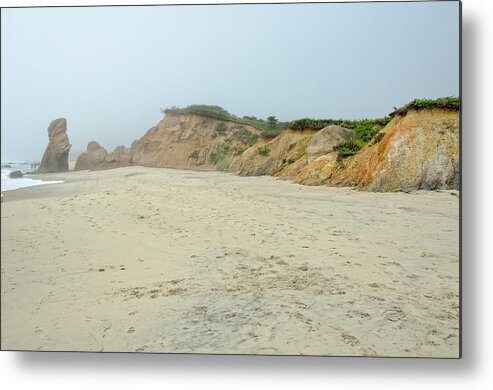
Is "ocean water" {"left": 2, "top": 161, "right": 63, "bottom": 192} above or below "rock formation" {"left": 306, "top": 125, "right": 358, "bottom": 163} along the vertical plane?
below

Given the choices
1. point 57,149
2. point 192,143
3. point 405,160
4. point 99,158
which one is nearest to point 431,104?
point 405,160

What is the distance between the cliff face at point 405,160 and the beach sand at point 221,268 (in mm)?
144

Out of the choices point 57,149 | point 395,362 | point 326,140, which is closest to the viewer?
point 395,362

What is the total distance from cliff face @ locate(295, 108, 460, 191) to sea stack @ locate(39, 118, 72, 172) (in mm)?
1434

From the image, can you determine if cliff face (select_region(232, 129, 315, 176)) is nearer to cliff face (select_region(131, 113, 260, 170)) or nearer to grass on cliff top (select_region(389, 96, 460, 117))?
cliff face (select_region(131, 113, 260, 170))

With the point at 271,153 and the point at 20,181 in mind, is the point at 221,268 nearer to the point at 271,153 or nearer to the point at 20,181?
the point at 271,153

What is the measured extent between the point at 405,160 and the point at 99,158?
77.6 inches

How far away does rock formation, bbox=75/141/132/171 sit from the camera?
7.93ft

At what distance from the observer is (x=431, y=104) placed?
2.41m

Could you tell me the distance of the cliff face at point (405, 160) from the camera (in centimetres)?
244

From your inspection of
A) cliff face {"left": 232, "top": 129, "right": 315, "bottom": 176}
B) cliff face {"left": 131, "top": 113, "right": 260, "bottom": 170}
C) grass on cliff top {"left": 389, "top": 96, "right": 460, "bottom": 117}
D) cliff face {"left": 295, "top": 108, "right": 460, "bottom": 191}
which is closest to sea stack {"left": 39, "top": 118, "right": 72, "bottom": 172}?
cliff face {"left": 131, "top": 113, "right": 260, "bottom": 170}

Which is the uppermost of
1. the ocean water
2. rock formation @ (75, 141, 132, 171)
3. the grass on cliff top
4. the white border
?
the grass on cliff top

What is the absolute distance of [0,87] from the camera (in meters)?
2.50

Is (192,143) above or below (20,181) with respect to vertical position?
above
